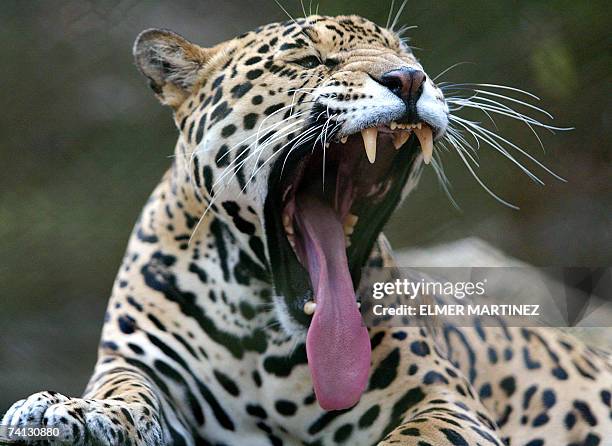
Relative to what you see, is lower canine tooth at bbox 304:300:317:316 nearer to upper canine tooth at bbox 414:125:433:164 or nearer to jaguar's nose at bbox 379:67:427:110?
upper canine tooth at bbox 414:125:433:164

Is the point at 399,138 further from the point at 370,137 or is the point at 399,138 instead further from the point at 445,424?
the point at 445,424

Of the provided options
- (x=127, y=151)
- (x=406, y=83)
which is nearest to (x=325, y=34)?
(x=406, y=83)

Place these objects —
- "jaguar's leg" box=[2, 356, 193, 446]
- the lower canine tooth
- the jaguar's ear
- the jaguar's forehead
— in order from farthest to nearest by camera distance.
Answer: the jaguar's ear
the jaguar's forehead
the lower canine tooth
"jaguar's leg" box=[2, 356, 193, 446]

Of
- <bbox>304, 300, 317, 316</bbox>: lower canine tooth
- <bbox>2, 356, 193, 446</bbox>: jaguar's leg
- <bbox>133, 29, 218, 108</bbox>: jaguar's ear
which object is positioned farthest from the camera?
<bbox>133, 29, 218, 108</bbox>: jaguar's ear

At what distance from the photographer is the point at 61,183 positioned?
7652 millimetres

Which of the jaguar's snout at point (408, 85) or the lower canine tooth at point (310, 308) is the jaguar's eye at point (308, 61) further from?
the lower canine tooth at point (310, 308)

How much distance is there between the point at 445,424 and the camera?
3.51 meters

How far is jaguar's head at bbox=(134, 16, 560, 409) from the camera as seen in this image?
357cm

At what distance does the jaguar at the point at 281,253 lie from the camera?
11.9 ft

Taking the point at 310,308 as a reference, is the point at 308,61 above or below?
above

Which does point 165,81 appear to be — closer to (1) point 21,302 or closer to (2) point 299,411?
(2) point 299,411

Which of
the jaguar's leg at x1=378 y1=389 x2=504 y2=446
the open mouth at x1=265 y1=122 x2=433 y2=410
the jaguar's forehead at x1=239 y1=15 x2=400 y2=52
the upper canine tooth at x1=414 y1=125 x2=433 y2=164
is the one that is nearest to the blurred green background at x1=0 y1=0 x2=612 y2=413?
the jaguar's forehead at x1=239 y1=15 x2=400 y2=52

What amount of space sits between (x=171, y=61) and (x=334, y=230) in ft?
3.02

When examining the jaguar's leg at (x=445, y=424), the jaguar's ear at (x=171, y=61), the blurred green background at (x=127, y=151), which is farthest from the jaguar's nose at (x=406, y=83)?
the blurred green background at (x=127, y=151)
